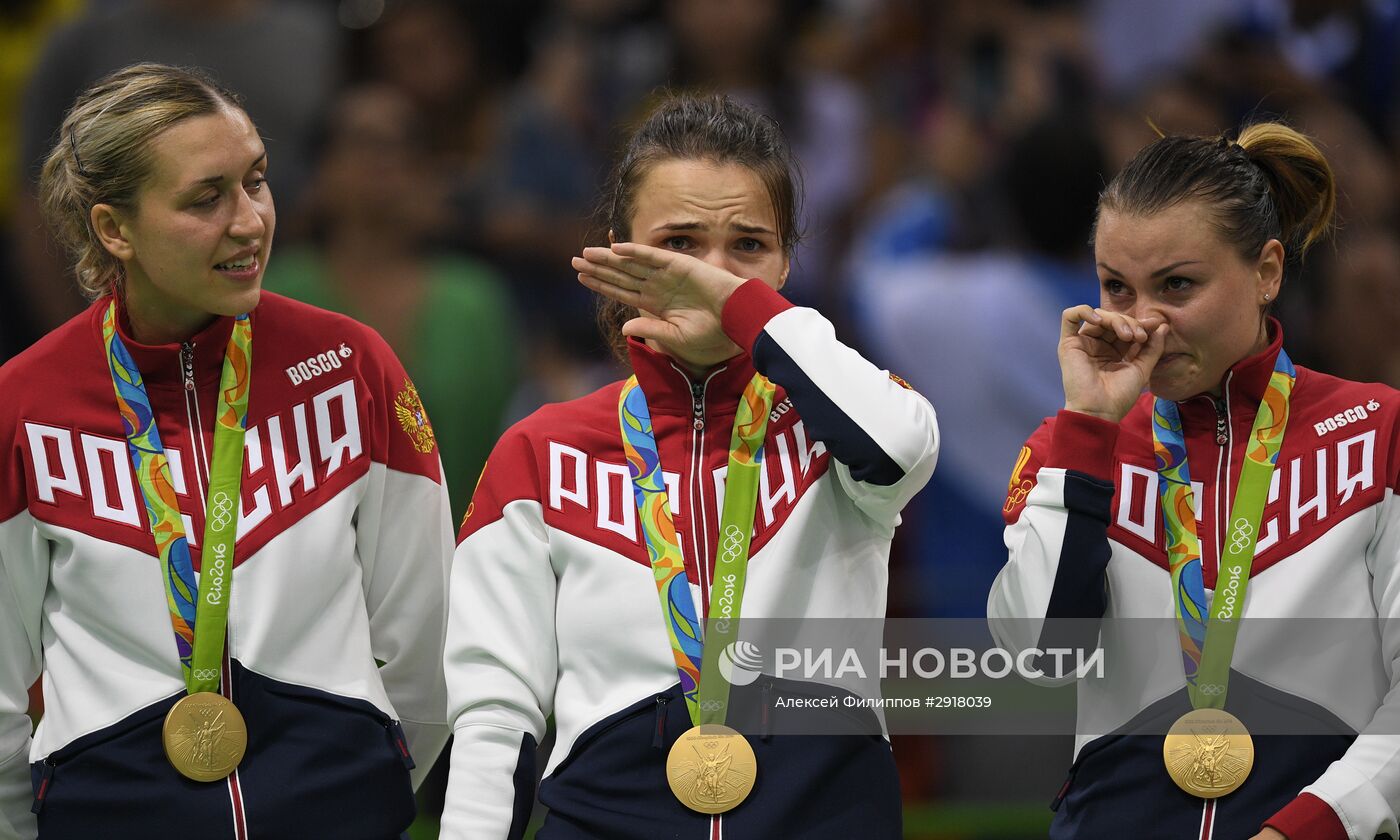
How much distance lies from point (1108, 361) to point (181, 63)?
377 cm

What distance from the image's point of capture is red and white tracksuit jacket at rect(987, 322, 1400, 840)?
2.59 m

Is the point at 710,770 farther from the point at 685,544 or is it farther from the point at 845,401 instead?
the point at 845,401

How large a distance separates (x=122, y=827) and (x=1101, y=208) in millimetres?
1771

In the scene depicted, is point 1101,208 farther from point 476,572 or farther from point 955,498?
point 955,498

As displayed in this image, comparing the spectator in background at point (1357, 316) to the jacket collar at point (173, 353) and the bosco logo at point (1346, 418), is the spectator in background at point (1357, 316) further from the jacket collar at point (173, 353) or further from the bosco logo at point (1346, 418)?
the jacket collar at point (173, 353)

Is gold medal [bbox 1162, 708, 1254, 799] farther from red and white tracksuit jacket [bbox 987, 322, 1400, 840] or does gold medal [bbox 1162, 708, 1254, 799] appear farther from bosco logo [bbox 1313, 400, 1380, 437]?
bosco logo [bbox 1313, 400, 1380, 437]

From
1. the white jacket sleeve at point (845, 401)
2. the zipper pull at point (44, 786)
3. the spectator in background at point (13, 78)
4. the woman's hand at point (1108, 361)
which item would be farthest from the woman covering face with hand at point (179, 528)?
the spectator in background at point (13, 78)

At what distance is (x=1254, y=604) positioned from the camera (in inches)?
104

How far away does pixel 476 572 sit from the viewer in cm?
271

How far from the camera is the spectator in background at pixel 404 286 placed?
5.41m

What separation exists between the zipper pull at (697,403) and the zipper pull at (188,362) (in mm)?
789

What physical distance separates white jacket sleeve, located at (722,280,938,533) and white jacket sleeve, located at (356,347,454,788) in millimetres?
652

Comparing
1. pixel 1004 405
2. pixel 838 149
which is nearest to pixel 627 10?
pixel 838 149

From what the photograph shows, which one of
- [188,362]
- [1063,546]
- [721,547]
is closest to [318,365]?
[188,362]
